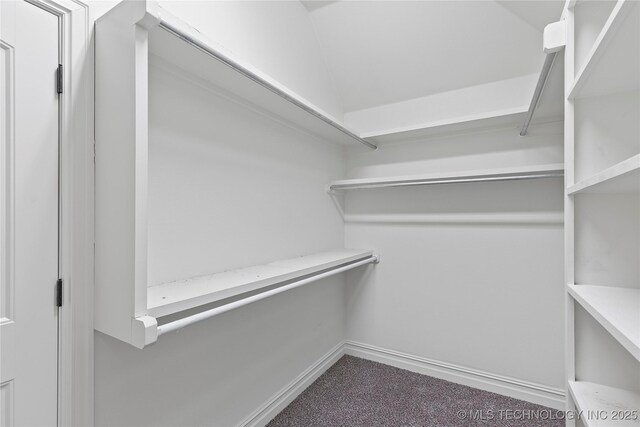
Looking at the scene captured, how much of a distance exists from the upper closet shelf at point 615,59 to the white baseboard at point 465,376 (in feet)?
5.93

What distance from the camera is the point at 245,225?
5.41 ft

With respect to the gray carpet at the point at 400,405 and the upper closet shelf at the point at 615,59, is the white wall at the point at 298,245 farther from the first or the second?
the upper closet shelf at the point at 615,59

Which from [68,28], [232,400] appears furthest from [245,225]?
[68,28]

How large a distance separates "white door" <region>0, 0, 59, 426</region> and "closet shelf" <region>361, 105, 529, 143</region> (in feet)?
5.99

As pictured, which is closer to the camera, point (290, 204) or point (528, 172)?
point (528, 172)

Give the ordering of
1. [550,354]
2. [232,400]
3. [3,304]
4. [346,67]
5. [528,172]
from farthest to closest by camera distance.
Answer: [346,67], [550,354], [528,172], [232,400], [3,304]

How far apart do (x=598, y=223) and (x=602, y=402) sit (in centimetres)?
62

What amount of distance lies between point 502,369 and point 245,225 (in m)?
1.95

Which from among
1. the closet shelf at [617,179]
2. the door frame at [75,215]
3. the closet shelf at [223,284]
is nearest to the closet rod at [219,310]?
the closet shelf at [223,284]

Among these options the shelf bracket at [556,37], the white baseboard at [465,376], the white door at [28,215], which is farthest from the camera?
the white baseboard at [465,376]

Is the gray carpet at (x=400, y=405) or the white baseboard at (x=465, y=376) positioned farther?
the white baseboard at (x=465, y=376)

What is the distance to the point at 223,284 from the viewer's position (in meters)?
1.24

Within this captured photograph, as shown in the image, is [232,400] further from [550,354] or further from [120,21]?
[550,354]

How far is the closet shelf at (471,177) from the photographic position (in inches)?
68.2
